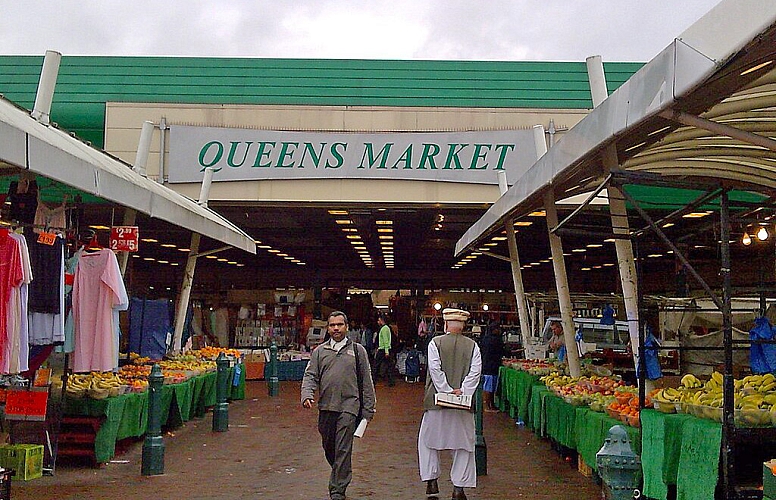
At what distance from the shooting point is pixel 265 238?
89.0ft

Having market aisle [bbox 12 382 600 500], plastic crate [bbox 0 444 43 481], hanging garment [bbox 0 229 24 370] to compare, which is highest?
hanging garment [bbox 0 229 24 370]

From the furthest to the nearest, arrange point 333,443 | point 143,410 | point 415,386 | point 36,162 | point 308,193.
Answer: point 415,386
point 308,193
point 143,410
point 333,443
point 36,162

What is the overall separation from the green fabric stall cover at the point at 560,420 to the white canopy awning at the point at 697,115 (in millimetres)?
2528

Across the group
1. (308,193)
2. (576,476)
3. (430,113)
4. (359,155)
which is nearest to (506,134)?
(430,113)

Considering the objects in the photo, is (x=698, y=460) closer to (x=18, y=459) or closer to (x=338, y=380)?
(x=338, y=380)

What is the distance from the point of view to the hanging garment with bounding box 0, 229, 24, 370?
8.09 m

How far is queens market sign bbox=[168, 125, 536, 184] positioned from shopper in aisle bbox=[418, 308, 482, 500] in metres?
11.6

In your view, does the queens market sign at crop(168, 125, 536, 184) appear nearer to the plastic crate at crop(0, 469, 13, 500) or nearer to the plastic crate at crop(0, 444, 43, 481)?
the plastic crate at crop(0, 444, 43, 481)

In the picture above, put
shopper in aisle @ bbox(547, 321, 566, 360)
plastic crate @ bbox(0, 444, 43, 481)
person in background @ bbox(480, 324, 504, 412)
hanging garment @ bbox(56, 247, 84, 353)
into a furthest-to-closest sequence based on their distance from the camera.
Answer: shopper in aisle @ bbox(547, 321, 566, 360) < person in background @ bbox(480, 324, 504, 412) < hanging garment @ bbox(56, 247, 84, 353) < plastic crate @ bbox(0, 444, 43, 481)

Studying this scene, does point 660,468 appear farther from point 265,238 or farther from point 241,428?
point 265,238

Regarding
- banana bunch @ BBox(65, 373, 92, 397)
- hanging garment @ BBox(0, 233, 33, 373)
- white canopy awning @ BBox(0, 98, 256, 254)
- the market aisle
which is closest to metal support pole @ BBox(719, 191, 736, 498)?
the market aisle

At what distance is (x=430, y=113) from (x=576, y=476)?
11.9 metres

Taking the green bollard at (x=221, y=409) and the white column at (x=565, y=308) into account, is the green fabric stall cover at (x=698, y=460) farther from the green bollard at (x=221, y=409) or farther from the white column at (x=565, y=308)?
the green bollard at (x=221, y=409)

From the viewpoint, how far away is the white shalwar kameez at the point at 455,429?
885cm
